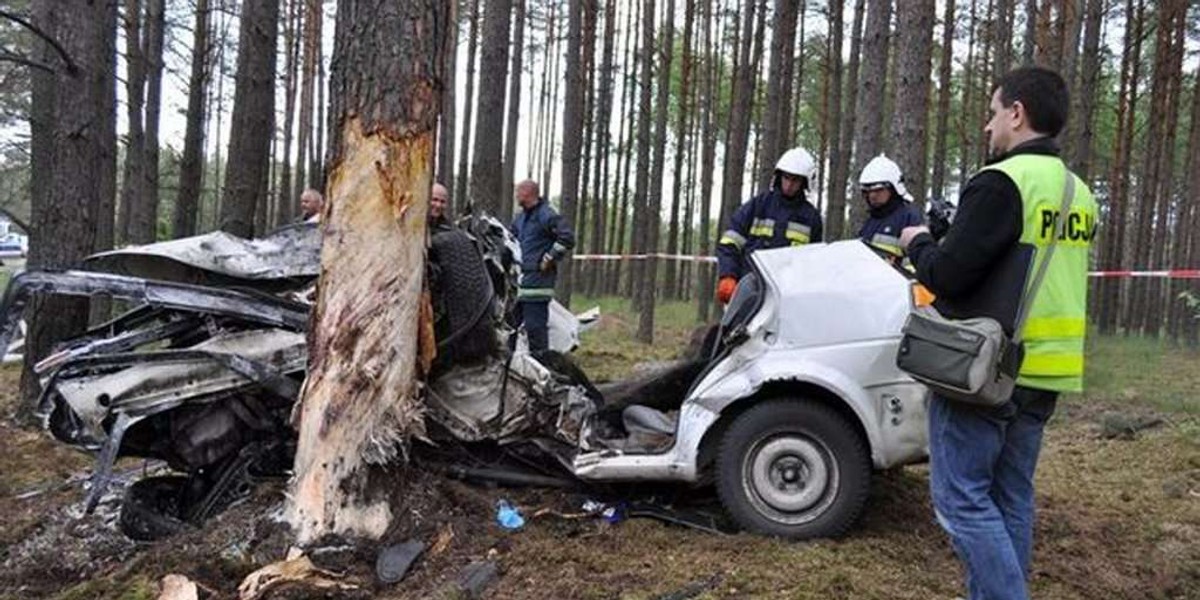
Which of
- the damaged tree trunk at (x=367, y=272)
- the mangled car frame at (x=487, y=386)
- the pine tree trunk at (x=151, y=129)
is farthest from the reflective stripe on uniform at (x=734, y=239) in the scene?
the pine tree trunk at (x=151, y=129)

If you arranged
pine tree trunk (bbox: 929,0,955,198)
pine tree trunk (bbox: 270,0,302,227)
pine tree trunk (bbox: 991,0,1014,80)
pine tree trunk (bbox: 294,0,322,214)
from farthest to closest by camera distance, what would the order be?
pine tree trunk (bbox: 294,0,322,214), pine tree trunk (bbox: 270,0,302,227), pine tree trunk (bbox: 929,0,955,198), pine tree trunk (bbox: 991,0,1014,80)

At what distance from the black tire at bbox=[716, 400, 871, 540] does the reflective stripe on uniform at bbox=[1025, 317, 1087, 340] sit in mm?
1247

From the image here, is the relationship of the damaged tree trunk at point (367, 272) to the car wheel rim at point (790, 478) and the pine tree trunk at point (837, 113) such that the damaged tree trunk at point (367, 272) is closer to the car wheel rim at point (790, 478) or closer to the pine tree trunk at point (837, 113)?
the car wheel rim at point (790, 478)

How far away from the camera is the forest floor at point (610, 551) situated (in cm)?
371

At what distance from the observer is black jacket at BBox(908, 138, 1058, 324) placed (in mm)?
2938

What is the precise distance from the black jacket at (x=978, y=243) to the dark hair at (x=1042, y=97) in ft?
0.18

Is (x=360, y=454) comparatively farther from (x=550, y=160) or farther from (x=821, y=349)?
(x=550, y=160)

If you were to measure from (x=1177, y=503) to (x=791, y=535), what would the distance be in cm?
299

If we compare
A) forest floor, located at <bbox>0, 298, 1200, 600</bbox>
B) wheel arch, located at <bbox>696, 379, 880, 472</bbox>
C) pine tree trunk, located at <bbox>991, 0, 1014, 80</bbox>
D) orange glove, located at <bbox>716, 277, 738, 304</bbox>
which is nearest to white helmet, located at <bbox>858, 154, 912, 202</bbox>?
orange glove, located at <bbox>716, 277, 738, 304</bbox>

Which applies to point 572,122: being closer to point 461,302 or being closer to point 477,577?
point 461,302

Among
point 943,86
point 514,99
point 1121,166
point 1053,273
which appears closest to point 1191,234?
point 1121,166

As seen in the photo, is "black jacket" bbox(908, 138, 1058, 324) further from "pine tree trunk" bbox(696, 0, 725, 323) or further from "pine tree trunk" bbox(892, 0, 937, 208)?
"pine tree trunk" bbox(696, 0, 725, 323)

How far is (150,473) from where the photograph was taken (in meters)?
5.43

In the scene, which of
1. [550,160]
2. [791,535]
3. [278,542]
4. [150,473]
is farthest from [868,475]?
[550,160]
